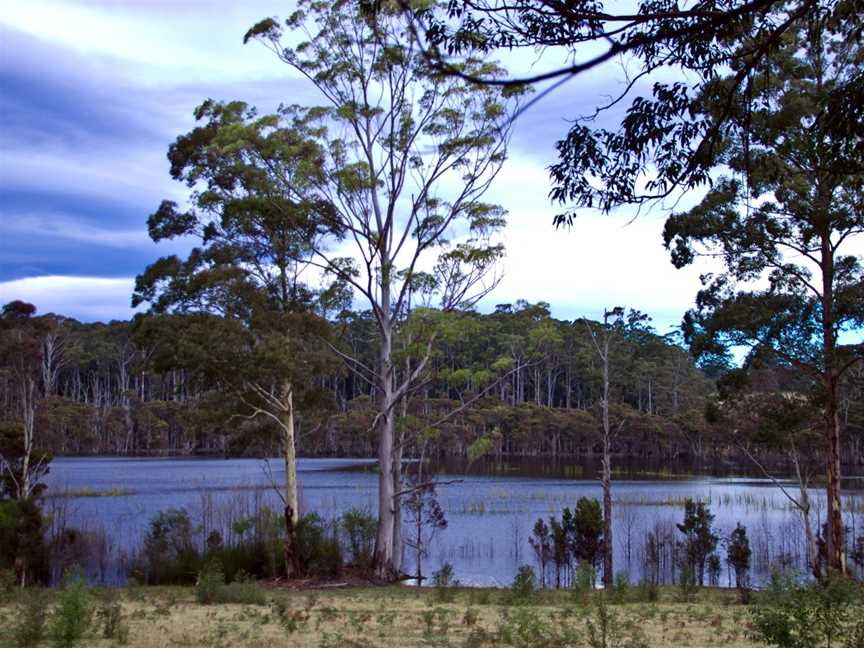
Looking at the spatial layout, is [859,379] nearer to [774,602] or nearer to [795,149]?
[795,149]

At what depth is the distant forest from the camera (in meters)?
18.2

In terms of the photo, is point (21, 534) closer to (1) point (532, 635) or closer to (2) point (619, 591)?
(2) point (619, 591)

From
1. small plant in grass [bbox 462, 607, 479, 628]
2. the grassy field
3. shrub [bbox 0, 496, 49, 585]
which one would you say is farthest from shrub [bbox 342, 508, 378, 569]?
small plant in grass [bbox 462, 607, 479, 628]

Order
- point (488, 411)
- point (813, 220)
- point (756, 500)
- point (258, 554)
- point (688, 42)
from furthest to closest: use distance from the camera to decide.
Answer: point (488, 411) → point (756, 500) → point (258, 554) → point (813, 220) → point (688, 42)

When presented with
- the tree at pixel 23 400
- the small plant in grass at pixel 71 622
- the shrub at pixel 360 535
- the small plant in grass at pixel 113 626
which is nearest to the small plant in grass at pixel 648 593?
the shrub at pixel 360 535

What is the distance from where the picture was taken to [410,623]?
918cm

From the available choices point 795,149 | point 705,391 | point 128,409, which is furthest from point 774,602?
point 128,409

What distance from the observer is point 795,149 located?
47.6 feet

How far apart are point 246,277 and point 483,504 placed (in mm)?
14410

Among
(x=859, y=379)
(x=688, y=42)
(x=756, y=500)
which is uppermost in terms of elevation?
(x=688, y=42)

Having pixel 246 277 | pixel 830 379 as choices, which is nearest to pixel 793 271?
pixel 830 379

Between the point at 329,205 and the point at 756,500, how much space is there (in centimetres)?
2112

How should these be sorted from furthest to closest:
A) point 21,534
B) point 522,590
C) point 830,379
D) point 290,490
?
1. point 290,490
2. point 830,379
3. point 21,534
4. point 522,590

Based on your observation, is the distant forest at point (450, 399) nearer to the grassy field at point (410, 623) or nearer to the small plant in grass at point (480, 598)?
the small plant in grass at point (480, 598)
